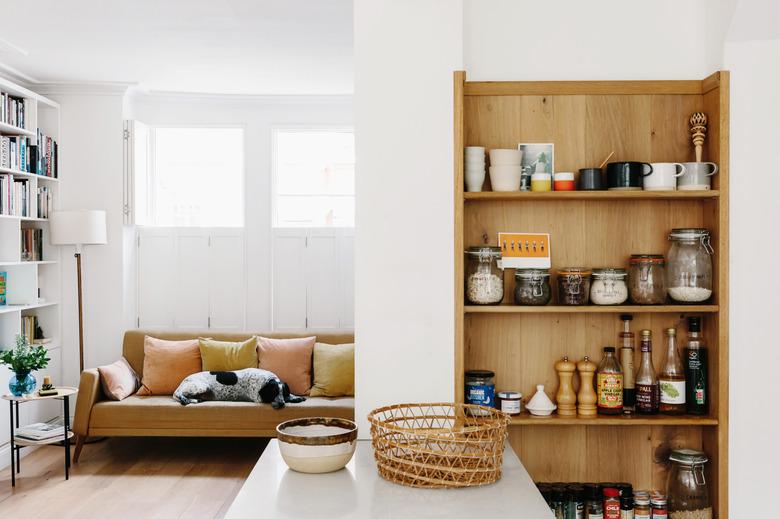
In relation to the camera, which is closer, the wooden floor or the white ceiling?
the white ceiling

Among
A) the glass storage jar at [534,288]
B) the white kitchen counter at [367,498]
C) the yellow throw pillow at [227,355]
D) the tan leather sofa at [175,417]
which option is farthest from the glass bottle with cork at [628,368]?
the yellow throw pillow at [227,355]

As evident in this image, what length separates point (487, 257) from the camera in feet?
7.63

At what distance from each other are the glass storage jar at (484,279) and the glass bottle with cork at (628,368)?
1.40 feet

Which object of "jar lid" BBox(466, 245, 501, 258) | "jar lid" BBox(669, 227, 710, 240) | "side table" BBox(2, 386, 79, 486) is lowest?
"side table" BBox(2, 386, 79, 486)

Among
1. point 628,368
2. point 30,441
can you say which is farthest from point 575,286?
point 30,441

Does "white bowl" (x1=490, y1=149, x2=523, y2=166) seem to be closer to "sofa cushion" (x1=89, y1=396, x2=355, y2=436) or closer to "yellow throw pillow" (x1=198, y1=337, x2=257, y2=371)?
"sofa cushion" (x1=89, y1=396, x2=355, y2=436)

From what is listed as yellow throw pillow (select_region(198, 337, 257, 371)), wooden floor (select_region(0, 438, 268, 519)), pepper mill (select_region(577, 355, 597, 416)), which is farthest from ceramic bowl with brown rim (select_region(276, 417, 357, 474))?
yellow throw pillow (select_region(198, 337, 257, 371))

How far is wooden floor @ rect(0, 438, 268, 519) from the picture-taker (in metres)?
4.21

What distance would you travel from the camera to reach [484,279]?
2.32 m

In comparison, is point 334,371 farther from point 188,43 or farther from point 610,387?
point 610,387

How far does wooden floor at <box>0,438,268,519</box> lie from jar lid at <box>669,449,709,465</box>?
2.65m

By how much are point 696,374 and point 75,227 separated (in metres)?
4.55

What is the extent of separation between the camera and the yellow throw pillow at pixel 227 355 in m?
5.53

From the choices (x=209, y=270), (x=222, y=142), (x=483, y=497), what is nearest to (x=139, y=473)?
(x=209, y=270)
